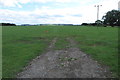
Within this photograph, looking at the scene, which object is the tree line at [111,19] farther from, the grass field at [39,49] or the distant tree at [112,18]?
the grass field at [39,49]

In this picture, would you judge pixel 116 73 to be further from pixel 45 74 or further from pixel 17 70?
pixel 17 70

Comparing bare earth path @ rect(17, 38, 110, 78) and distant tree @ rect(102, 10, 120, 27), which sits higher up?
distant tree @ rect(102, 10, 120, 27)

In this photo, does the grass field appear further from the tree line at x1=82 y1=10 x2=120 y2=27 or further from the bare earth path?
the tree line at x1=82 y1=10 x2=120 y2=27

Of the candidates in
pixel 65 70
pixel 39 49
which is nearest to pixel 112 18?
pixel 39 49

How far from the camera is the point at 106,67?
11.3 m

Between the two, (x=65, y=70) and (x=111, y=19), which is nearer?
(x=65, y=70)

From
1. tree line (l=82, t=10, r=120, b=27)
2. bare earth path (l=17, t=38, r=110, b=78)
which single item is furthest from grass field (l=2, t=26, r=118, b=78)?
tree line (l=82, t=10, r=120, b=27)

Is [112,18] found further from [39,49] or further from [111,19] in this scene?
[39,49]

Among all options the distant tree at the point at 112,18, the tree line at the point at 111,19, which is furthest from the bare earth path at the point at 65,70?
the distant tree at the point at 112,18

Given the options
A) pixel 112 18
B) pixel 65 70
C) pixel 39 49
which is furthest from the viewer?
pixel 112 18

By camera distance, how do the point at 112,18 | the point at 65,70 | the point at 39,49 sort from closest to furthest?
the point at 65,70 < the point at 39,49 < the point at 112,18

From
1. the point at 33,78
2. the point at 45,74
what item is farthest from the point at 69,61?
the point at 33,78

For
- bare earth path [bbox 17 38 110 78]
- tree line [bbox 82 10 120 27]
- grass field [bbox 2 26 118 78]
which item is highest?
tree line [bbox 82 10 120 27]

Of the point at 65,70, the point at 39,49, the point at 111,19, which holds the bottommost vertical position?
the point at 65,70
